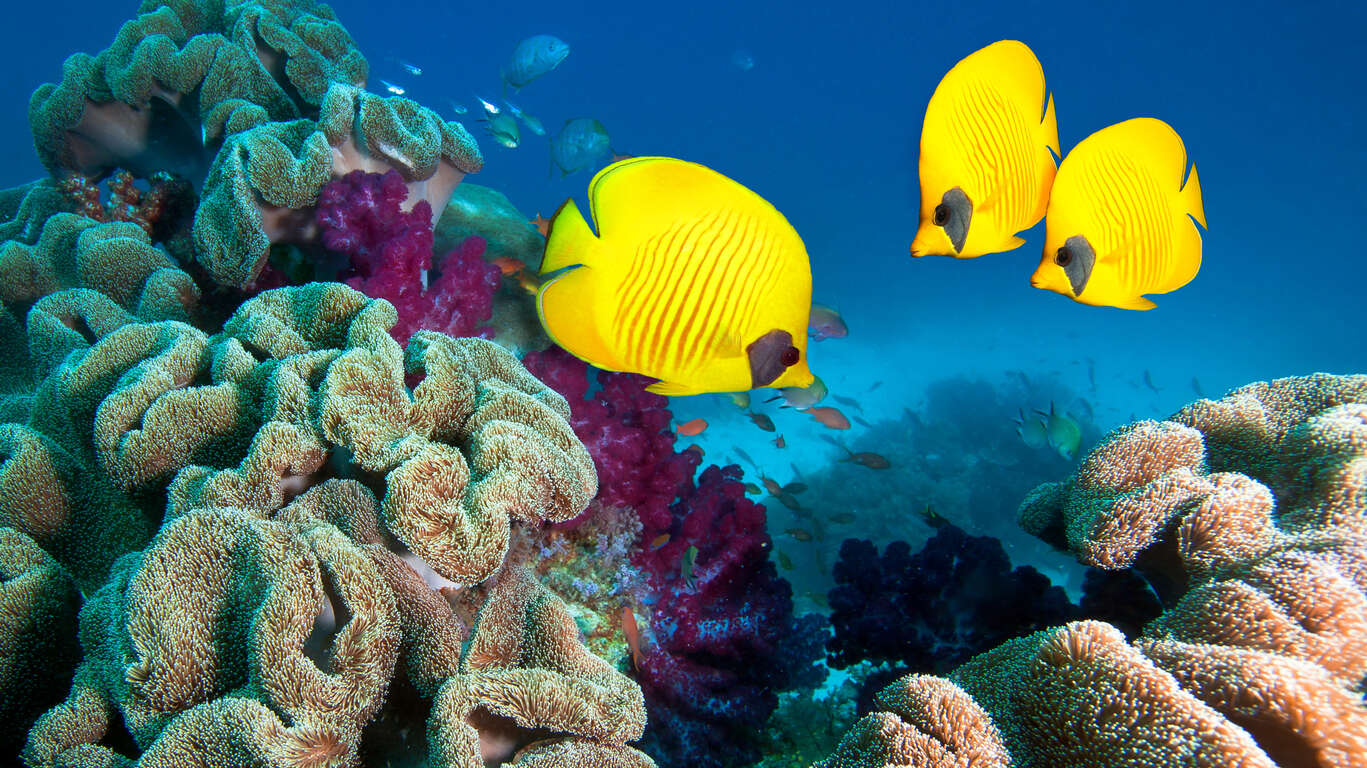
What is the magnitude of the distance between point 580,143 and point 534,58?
2685 millimetres

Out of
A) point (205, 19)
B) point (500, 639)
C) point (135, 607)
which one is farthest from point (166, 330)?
point (205, 19)

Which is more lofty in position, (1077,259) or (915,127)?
(915,127)

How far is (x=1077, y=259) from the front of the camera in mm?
1906

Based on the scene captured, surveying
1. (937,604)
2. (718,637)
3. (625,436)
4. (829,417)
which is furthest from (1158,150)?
(829,417)

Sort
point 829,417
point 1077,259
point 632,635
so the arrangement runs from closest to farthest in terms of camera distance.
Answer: point 1077,259 → point 632,635 → point 829,417

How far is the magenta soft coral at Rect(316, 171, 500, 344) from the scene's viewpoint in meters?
3.08

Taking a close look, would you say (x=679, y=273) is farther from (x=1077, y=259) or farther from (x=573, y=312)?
(x=1077, y=259)

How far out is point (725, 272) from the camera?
51.8 inches

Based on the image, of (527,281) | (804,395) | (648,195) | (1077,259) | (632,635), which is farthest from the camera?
(804,395)

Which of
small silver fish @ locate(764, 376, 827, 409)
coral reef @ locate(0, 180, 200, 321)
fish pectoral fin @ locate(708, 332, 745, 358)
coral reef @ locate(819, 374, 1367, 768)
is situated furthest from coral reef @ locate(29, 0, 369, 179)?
small silver fish @ locate(764, 376, 827, 409)

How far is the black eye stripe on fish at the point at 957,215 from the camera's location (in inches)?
70.3

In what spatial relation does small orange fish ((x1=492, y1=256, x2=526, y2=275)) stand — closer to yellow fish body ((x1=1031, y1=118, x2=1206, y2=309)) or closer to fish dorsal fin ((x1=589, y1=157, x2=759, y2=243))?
fish dorsal fin ((x1=589, y1=157, x2=759, y2=243))

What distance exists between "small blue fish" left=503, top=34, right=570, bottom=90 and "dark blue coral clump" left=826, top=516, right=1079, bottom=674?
35.5ft

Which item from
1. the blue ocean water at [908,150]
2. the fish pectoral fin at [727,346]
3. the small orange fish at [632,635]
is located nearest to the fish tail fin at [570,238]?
the fish pectoral fin at [727,346]
